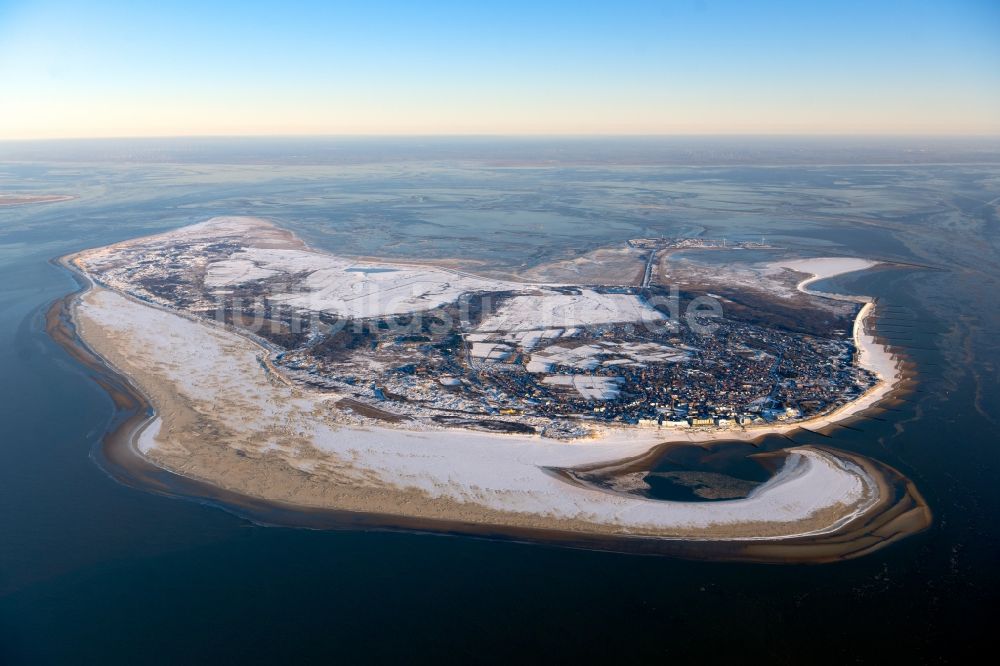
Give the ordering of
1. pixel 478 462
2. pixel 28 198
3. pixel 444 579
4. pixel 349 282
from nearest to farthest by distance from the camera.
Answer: pixel 444 579, pixel 478 462, pixel 349 282, pixel 28 198

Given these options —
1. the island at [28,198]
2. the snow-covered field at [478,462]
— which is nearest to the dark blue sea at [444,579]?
the snow-covered field at [478,462]

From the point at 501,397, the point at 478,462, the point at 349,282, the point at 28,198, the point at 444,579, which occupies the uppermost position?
the point at 28,198

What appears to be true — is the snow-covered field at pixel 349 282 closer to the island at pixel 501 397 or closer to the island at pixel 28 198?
the island at pixel 501 397

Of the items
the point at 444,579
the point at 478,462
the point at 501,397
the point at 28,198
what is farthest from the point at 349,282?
the point at 28,198

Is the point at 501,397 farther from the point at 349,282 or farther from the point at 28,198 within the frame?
the point at 28,198

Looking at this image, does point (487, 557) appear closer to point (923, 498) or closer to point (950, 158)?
point (923, 498)

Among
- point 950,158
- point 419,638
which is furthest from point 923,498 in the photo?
point 950,158

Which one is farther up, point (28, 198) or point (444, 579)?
point (28, 198)

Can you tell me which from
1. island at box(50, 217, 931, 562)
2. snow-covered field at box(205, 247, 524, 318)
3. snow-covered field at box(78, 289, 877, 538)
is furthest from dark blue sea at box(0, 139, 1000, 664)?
snow-covered field at box(205, 247, 524, 318)

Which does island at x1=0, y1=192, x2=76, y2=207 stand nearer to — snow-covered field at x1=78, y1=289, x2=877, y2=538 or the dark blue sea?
the dark blue sea

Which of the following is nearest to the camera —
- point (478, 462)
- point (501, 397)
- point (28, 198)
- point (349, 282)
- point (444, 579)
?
point (444, 579)
